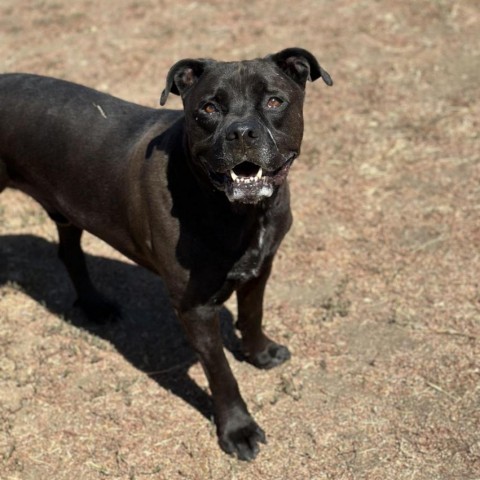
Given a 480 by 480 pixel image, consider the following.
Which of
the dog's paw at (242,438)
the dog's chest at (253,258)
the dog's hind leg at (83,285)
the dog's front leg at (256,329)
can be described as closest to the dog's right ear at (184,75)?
the dog's chest at (253,258)

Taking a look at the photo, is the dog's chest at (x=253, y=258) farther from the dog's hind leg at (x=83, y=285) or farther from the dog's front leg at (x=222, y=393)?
the dog's hind leg at (x=83, y=285)

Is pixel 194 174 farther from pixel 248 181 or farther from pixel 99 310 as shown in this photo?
pixel 99 310

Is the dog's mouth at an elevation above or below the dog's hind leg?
above

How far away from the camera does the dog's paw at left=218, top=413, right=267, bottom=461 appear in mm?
4285

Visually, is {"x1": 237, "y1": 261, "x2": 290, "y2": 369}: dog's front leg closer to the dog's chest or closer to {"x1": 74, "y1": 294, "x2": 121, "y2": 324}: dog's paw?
the dog's chest

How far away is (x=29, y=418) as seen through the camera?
463 centimetres

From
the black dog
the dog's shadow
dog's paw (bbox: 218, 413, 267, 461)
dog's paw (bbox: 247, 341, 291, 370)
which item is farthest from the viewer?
the dog's shadow

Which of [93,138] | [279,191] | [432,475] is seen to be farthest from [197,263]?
[432,475]

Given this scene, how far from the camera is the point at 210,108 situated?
373 centimetres

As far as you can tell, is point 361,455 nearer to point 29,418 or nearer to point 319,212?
point 29,418

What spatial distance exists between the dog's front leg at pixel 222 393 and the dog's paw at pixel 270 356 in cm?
53

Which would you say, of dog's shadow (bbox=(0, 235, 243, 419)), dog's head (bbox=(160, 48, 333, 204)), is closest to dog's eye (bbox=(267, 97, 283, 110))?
dog's head (bbox=(160, 48, 333, 204))

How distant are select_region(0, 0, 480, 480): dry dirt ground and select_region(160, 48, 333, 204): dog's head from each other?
1608mm

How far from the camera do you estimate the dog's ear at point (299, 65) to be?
12.6 feet
